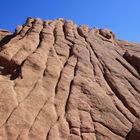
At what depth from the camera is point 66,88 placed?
21.9 meters

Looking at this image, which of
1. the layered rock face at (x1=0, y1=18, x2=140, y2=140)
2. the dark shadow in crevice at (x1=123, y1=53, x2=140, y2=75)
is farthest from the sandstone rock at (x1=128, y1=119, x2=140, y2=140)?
the dark shadow in crevice at (x1=123, y1=53, x2=140, y2=75)

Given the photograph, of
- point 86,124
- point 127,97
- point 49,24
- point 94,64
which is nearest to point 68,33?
point 49,24

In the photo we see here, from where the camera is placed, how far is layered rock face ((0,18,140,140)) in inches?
749

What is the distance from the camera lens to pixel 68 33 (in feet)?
95.8

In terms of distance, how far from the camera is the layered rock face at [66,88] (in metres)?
19.0

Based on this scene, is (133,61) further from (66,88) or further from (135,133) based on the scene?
(135,133)

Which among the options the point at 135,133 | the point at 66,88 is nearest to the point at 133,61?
the point at 66,88

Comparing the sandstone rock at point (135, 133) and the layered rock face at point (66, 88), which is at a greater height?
the layered rock face at point (66, 88)

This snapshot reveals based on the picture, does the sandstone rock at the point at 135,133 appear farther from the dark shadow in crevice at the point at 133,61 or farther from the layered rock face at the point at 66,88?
the dark shadow in crevice at the point at 133,61

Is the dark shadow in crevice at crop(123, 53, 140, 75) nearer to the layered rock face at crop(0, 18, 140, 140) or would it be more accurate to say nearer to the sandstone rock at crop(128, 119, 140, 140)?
the layered rock face at crop(0, 18, 140, 140)

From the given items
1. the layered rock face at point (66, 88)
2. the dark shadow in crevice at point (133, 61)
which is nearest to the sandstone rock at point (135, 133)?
the layered rock face at point (66, 88)

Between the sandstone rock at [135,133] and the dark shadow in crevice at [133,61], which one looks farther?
the dark shadow in crevice at [133,61]

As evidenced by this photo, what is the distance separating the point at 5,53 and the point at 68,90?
5482mm

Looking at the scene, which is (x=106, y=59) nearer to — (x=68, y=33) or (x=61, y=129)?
(x=68, y=33)
